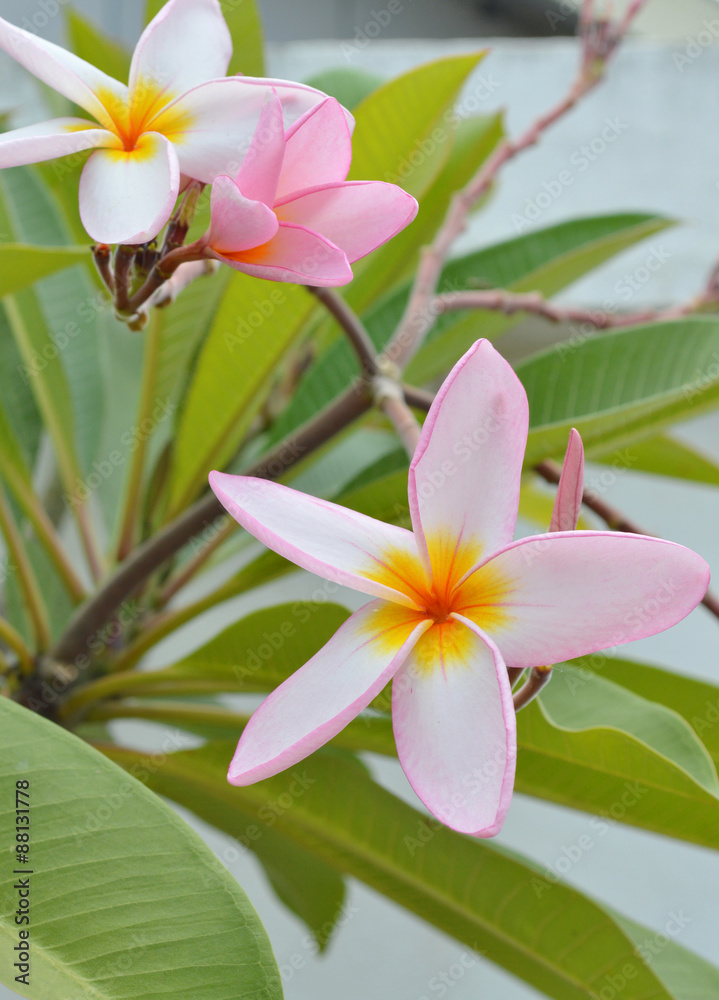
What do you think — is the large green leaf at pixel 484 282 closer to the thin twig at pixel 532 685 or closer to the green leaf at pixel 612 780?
the green leaf at pixel 612 780

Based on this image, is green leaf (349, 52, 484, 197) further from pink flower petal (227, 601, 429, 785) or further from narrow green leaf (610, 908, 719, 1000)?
narrow green leaf (610, 908, 719, 1000)

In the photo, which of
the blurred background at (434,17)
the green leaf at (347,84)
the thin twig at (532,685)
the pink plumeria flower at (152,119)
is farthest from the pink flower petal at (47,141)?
the blurred background at (434,17)

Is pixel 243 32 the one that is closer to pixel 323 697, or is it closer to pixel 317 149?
pixel 317 149

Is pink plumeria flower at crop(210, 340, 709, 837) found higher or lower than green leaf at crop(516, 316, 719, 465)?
higher

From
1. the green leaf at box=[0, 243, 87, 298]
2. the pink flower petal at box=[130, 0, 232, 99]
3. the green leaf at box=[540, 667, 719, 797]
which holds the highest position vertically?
the pink flower petal at box=[130, 0, 232, 99]

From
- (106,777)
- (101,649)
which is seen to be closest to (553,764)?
(106,777)

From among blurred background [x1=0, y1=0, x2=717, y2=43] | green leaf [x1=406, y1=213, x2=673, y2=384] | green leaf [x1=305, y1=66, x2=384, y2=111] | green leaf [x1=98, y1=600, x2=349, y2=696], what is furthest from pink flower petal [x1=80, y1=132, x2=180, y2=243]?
blurred background [x1=0, y1=0, x2=717, y2=43]

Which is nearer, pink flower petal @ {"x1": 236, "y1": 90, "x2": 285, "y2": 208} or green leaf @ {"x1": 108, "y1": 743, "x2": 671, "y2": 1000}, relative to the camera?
pink flower petal @ {"x1": 236, "y1": 90, "x2": 285, "y2": 208}

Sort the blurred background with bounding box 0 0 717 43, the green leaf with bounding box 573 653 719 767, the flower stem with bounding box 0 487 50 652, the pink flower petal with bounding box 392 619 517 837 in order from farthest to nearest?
the blurred background with bounding box 0 0 717 43
the flower stem with bounding box 0 487 50 652
the green leaf with bounding box 573 653 719 767
the pink flower petal with bounding box 392 619 517 837

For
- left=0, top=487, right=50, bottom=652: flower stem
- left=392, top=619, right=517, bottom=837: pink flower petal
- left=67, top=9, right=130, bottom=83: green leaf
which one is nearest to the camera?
left=392, top=619, right=517, bottom=837: pink flower petal
